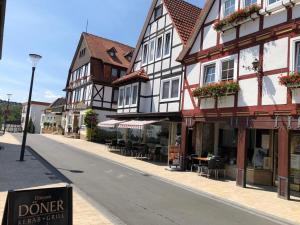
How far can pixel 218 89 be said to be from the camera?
14336mm

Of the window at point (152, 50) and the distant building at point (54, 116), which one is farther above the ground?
the window at point (152, 50)

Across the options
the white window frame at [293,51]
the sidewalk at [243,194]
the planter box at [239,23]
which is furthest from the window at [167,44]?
the white window frame at [293,51]

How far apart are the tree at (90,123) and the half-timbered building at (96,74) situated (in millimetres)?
1565

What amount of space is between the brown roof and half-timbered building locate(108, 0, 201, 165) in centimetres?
1143

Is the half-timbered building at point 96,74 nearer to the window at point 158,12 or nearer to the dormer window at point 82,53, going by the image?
the dormer window at point 82,53

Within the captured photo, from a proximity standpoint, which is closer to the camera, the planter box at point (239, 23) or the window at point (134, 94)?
the planter box at point (239, 23)

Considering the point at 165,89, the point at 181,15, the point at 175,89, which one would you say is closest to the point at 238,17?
the point at 175,89

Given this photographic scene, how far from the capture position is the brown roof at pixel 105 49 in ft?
118

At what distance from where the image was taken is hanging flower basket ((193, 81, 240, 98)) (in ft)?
45.1

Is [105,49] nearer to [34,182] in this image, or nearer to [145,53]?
[145,53]

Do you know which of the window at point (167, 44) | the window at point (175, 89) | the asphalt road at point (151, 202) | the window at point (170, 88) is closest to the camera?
the asphalt road at point (151, 202)

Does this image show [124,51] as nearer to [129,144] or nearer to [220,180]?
[129,144]

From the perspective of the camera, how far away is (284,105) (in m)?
11.6

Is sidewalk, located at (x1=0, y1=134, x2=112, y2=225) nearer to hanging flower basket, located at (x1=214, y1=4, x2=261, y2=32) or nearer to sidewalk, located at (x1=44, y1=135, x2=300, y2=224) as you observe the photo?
sidewalk, located at (x1=44, y1=135, x2=300, y2=224)
